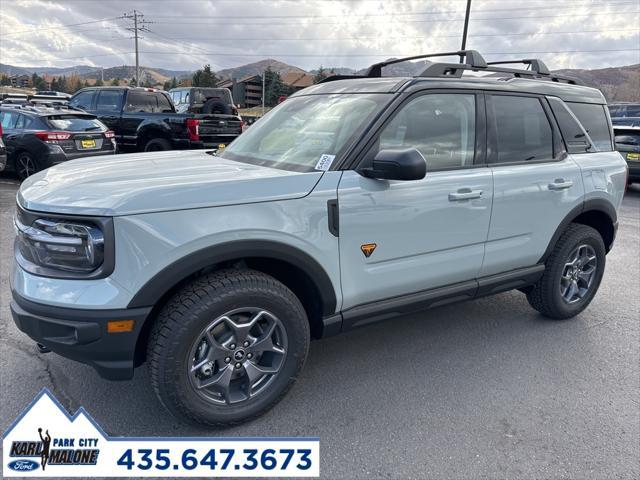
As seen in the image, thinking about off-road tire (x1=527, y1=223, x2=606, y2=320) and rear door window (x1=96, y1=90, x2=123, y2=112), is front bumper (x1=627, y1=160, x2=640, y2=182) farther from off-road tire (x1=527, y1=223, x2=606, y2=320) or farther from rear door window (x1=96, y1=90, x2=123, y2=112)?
rear door window (x1=96, y1=90, x2=123, y2=112)

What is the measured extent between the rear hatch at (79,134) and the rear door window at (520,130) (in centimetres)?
781

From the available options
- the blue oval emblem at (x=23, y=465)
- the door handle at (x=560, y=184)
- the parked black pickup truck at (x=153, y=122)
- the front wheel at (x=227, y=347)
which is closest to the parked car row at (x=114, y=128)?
the parked black pickup truck at (x=153, y=122)

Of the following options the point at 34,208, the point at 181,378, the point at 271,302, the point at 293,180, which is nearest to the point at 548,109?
the point at 293,180

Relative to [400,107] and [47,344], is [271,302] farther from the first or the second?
[400,107]

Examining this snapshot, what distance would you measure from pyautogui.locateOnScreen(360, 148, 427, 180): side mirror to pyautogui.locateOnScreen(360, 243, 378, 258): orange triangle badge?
1.28 ft

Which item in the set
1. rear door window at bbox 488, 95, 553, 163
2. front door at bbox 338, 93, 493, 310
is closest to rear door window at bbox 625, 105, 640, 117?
rear door window at bbox 488, 95, 553, 163

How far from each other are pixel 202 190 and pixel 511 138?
228cm

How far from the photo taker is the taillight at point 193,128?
10.5m

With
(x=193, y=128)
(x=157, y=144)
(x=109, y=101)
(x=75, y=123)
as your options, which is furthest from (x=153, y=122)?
(x=75, y=123)

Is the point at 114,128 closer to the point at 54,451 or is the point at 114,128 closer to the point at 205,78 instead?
the point at 54,451

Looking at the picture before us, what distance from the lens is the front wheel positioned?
227 cm

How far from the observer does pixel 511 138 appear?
134 inches

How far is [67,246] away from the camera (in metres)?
2.15

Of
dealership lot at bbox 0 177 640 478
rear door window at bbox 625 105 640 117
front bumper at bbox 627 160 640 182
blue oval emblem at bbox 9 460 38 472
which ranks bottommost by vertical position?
blue oval emblem at bbox 9 460 38 472
